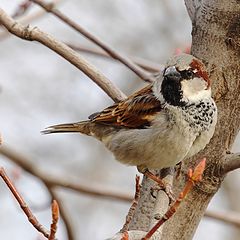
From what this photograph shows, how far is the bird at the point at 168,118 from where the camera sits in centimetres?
280

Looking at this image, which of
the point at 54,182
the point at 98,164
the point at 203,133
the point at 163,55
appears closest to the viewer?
the point at 203,133

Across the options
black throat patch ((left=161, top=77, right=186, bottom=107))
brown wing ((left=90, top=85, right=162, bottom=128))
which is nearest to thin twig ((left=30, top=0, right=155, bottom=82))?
brown wing ((left=90, top=85, right=162, bottom=128))

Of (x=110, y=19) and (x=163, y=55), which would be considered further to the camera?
(x=110, y=19)

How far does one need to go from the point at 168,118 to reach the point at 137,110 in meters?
0.20

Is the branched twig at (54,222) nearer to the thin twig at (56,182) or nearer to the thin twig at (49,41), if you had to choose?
the thin twig at (49,41)

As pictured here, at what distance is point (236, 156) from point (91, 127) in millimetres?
1252

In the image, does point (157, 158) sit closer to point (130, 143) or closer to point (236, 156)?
point (130, 143)

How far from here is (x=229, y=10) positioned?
104 inches

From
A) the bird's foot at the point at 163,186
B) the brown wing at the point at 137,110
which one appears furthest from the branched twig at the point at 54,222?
the brown wing at the point at 137,110

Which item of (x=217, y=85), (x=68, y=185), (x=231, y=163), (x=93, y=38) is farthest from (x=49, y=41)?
(x=68, y=185)

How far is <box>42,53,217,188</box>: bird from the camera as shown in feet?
9.18

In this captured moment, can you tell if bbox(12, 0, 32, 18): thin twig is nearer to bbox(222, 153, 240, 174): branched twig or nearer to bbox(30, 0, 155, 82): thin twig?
bbox(30, 0, 155, 82): thin twig

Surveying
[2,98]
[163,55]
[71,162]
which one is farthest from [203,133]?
[71,162]

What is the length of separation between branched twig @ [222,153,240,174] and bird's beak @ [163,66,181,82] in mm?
509
